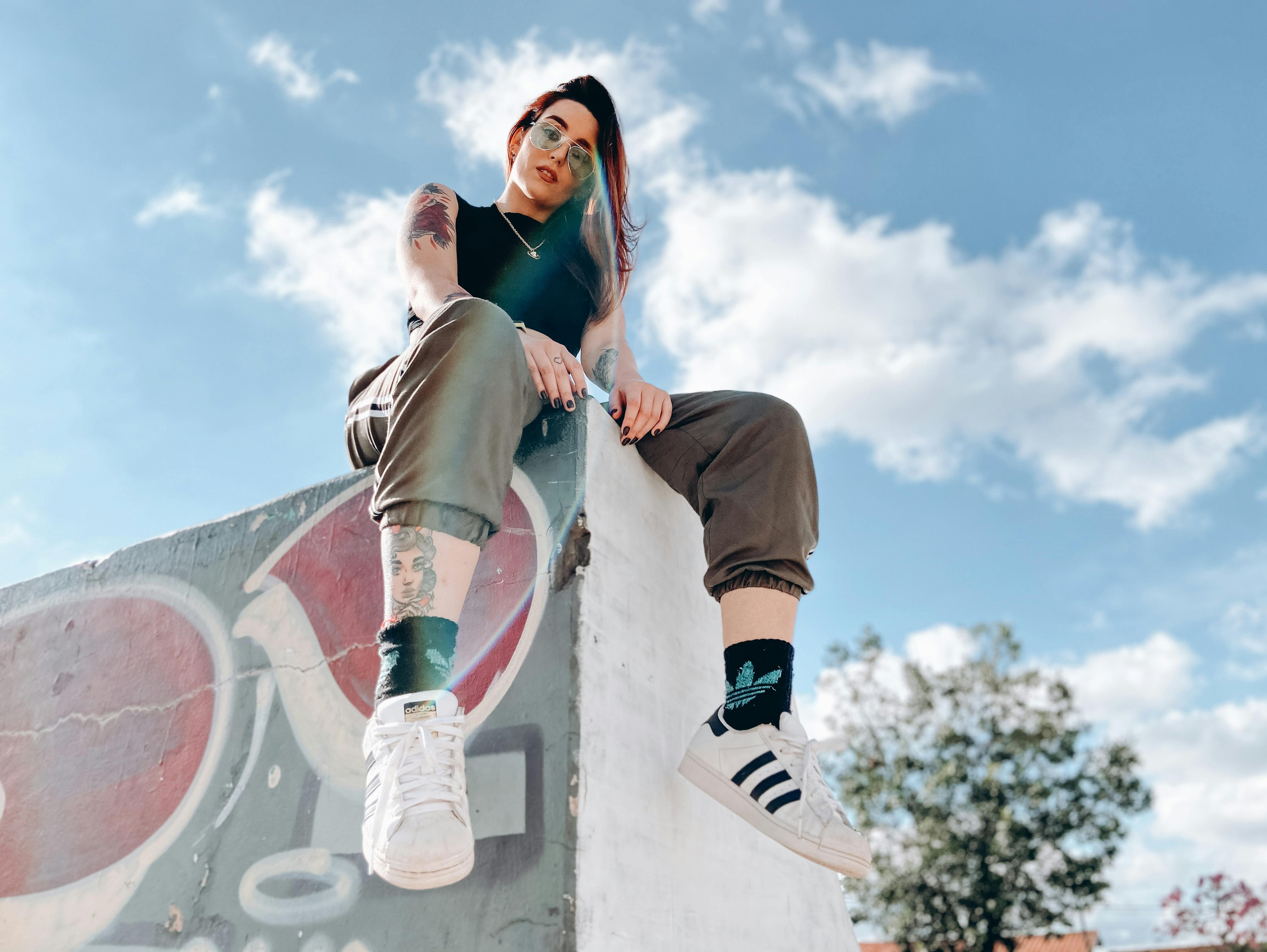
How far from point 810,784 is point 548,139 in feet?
5.27

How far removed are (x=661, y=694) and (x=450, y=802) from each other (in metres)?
0.55

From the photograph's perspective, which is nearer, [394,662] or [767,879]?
[394,662]

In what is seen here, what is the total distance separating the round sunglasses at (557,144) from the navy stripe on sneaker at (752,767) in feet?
4.84

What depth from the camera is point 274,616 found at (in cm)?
187

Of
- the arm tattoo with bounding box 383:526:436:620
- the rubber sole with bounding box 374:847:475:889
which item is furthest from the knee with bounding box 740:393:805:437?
the rubber sole with bounding box 374:847:475:889

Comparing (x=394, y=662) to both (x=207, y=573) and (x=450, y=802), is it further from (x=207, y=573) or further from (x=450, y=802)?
(x=207, y=573)

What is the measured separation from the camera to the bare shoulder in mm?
1810

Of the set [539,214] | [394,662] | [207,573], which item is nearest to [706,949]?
[394,662]

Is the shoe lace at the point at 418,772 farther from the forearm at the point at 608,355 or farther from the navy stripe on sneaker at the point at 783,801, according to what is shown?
the forearm at the point at 608,355

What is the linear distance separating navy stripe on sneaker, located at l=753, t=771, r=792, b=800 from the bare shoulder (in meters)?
1.23

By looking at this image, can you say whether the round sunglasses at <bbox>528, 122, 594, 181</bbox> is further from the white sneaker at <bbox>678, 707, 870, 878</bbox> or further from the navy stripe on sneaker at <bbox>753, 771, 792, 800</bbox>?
the navy stripe on sneaker at <bbox>753, 771, 792, 800</bbox>

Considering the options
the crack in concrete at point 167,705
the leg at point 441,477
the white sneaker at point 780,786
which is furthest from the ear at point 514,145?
the white sneaker at point 780,786

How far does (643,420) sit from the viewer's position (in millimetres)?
1709

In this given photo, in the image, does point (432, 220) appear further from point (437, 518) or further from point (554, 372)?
point (437, 518)
